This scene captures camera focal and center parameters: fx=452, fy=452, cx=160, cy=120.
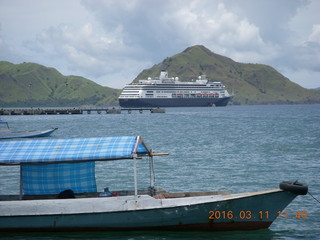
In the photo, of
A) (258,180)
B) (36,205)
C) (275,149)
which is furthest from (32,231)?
(275,149)

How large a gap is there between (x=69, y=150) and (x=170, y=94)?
151242 mm

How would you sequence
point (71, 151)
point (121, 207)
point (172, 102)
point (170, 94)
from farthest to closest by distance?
point (172, 102) < point (170, 94) < point (71, 151) < point (121, 207)

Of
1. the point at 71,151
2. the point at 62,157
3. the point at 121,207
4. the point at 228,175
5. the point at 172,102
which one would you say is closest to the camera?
the point at 121,207

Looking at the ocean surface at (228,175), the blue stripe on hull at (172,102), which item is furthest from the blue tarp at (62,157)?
the blue stripe on hull at (172,102)

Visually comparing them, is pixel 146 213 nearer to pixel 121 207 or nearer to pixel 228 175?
pixel 121 207

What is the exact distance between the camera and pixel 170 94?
16562 centimetres

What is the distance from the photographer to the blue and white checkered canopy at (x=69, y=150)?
14477 millimetres

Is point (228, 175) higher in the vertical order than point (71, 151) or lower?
lower

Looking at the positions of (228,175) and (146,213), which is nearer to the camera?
(146,213)

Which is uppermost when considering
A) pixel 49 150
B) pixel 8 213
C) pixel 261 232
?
pixel 49 150

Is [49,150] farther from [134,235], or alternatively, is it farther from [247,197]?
[247,197]

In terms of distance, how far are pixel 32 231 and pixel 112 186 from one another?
8785mm

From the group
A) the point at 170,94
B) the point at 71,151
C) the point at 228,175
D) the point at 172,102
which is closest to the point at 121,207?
the point at 71,151

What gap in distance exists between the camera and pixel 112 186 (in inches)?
918
